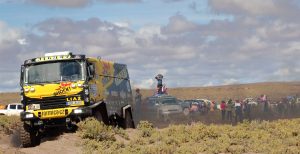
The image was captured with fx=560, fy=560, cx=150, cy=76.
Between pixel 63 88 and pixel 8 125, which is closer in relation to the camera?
pixel 63 88

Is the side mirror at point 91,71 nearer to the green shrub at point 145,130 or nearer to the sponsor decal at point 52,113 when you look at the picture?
the sponsor decal at point 52,113

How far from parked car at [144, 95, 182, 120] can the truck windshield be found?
18752mm

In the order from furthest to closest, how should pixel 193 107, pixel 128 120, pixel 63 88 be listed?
1. pixel 193 107
2. pixel 128 120
3. pixel 63 88

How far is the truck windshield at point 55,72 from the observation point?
1773 cm

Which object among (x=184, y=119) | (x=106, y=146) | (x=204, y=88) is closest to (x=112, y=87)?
(x=106, y=146)

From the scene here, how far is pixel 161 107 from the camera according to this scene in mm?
37000

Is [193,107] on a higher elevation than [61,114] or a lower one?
lower

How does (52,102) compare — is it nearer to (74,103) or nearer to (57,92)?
(57,92)

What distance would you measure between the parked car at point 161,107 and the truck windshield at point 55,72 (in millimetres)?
18752

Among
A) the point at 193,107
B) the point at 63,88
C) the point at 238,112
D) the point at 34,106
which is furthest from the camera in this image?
the point at 193,107

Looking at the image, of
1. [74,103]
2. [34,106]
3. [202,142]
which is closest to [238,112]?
[202,142]

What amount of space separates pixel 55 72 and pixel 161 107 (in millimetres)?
19672

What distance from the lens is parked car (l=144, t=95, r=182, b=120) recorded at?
3672 centimetres

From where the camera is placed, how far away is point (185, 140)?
17125 mm
